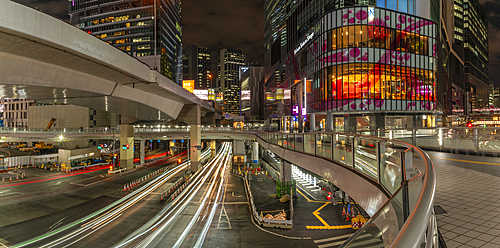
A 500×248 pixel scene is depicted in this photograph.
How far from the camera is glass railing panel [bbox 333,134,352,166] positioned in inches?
346

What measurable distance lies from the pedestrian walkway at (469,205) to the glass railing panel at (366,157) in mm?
1664

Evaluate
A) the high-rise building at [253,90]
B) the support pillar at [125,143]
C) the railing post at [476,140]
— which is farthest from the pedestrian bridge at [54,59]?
the high-rise building at [253,90]

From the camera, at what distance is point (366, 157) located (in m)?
7.45

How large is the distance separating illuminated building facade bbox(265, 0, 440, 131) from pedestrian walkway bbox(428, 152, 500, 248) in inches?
1084

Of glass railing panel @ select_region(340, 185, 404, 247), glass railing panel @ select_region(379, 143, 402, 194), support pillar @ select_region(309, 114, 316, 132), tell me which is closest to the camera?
glass railing panel @ select_region(340, 185, 404, 247)

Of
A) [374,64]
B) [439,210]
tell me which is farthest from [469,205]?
[374,64]

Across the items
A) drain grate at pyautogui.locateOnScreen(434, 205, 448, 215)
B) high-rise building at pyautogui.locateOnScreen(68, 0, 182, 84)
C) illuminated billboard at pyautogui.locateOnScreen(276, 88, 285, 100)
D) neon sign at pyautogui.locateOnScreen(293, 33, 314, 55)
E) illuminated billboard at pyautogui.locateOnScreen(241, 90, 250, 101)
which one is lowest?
drain grate at pyautogui.locateOnScreen(434, 205, 448, 215)

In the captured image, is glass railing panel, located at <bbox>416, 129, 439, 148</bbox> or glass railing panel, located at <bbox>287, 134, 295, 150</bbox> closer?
glass railing panel, located at <bbox>416, 129, 439, 148</bbox>

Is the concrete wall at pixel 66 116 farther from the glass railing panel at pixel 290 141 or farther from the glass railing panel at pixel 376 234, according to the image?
the glass railing panel at pixel 376 234

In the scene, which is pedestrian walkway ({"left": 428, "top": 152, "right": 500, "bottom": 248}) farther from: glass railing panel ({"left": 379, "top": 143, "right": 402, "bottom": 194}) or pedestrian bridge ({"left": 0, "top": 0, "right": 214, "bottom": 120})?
pedestrian bridge ({"left": 0, "top": 0, "right": 214, "bottom": 120})

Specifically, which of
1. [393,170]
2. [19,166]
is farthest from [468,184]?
[19,166]

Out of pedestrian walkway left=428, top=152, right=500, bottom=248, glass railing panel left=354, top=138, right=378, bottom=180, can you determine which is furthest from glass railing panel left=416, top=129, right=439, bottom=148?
glass railing panel left=354, top=138, right=378, bottom=180

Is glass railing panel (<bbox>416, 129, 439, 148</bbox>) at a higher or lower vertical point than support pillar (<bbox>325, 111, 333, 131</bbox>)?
lower

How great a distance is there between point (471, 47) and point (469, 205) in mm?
145315
